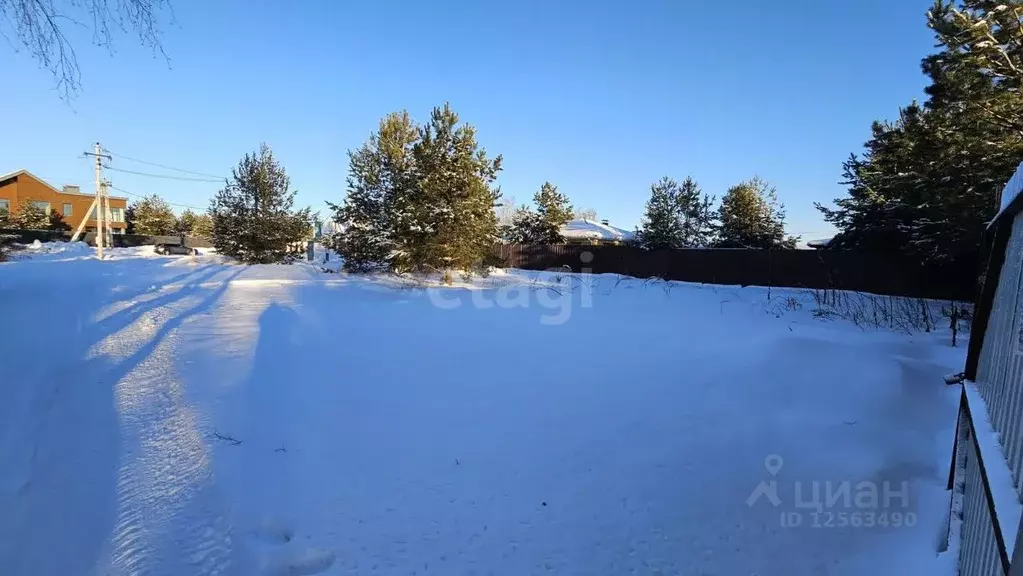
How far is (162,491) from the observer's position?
10.6 ft

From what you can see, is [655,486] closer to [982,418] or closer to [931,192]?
[982,418]

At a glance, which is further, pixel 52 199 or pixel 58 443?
pixel 52 199

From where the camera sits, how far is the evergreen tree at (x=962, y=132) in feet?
29.0

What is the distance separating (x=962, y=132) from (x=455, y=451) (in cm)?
1185

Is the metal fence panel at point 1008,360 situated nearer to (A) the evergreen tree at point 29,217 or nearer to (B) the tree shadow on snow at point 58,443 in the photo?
(B) the tree shadow on snow at point 58,443

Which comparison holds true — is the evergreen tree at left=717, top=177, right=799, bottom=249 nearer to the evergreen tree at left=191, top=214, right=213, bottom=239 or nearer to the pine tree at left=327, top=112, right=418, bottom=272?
the pine tree at left=327, top=112, right=418, bottom=272

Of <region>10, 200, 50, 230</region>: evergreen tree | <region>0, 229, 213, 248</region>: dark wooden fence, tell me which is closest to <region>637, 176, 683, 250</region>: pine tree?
<region>0, 229, 213, 248</region>: dark wooden fence

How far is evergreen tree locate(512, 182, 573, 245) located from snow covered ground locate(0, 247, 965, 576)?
69.5 feet

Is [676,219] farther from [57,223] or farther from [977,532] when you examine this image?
[57,223]

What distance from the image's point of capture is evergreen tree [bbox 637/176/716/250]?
23.8 m

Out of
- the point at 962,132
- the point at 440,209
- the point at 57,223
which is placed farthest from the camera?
the point at 57,223

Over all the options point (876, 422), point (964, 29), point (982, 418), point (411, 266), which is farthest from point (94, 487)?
point (964, 29)

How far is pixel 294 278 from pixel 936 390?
16356 mm

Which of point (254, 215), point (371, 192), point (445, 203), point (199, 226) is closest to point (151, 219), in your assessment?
point (199, 226)
